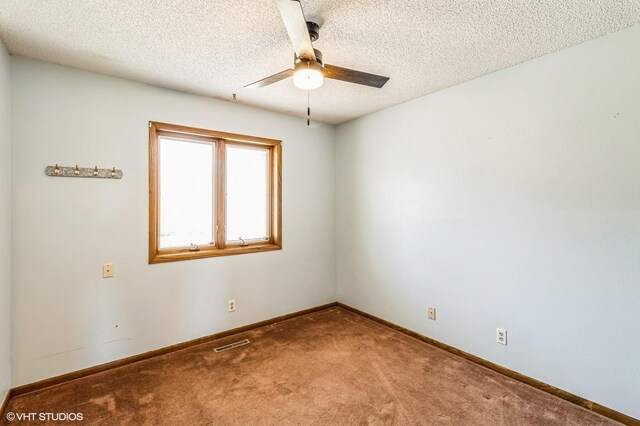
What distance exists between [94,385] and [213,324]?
1.04 m

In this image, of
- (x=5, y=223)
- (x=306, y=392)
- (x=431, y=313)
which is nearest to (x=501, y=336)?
(x=431, y=313)

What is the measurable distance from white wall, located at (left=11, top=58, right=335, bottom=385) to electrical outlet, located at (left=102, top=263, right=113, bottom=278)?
3cm

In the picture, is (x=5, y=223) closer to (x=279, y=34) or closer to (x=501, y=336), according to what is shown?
(x=279, y=34)

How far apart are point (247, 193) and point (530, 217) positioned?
2.79 meters

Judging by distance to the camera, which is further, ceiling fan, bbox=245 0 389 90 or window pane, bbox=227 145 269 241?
window pane, bbox=227 145 269 241

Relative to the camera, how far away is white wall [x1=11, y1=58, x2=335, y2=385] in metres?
2.24

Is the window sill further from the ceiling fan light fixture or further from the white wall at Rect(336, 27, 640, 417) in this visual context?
the ceiling fan light fixture

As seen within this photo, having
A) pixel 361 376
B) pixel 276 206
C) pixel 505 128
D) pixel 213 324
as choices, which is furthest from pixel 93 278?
pixel 505 128

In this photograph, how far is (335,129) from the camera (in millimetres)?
4152

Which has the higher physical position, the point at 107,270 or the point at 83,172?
the point at 83,172

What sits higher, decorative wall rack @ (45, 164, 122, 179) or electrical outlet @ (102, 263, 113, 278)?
decorative wall rack @ (45, 164, 122, 179)

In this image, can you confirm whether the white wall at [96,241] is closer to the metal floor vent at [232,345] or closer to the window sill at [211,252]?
the window sill at [211,252]

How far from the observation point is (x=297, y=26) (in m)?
1.49

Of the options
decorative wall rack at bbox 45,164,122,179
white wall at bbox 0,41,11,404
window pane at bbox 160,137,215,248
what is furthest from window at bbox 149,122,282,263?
white wall at bbox 0,41,11,404
